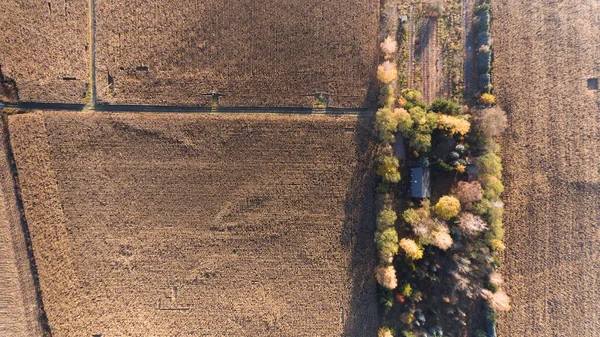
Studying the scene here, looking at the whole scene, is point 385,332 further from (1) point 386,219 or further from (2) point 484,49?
(2) point 484,49

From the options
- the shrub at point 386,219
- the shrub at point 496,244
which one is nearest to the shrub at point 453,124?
the shrub at point 386,219

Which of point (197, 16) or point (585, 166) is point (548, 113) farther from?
point (197, 16)

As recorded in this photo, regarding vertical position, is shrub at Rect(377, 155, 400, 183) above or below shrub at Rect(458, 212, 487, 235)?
above

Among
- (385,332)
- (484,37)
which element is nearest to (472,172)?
(484,37)

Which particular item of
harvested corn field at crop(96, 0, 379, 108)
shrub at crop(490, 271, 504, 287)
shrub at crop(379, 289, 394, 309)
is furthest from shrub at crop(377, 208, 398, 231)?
harvested corn field at crop(96, 0, 379, 108)

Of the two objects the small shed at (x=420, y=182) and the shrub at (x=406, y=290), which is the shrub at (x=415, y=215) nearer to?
the small shed at (x=420, y=182)

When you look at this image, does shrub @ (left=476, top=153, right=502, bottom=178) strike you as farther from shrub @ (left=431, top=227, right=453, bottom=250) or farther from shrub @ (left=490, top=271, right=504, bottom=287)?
shrub @ (left=490, top=271, right=504, bottom=287)

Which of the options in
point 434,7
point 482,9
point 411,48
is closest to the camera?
point 434,7

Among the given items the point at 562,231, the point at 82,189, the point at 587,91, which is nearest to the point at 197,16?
the point at 82,189
